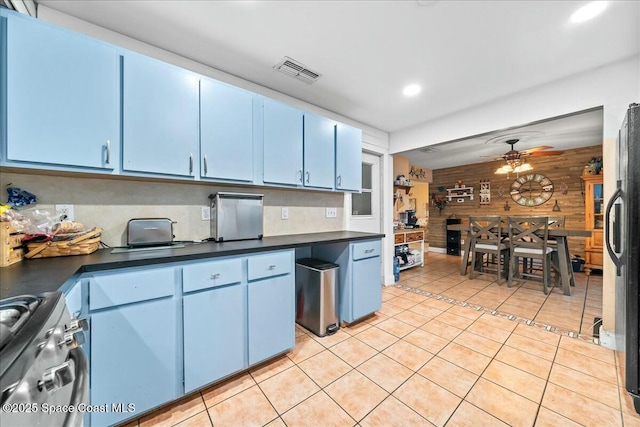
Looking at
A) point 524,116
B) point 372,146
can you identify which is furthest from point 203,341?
point 524,116

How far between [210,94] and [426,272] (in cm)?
456

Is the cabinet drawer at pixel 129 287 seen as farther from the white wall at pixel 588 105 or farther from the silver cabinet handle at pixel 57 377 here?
the white wall at pixel 588 105

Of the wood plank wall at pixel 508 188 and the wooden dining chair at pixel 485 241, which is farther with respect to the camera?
the wood plank wall at pixel 508 188

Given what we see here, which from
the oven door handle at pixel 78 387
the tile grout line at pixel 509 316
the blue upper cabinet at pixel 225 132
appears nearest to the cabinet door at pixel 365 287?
the tile grout line at pixel 509 316

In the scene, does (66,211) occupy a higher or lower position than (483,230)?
higher

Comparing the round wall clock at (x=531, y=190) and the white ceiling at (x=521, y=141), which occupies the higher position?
the white ceiling at (x=521, y=141)

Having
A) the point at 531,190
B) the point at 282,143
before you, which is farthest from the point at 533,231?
the point at 282,143

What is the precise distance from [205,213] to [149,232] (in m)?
0.46

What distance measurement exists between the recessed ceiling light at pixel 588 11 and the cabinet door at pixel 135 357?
314cm

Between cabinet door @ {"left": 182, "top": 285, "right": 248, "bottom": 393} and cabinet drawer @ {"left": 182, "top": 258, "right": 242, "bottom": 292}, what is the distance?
0.05m

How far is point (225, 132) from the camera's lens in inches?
75.4

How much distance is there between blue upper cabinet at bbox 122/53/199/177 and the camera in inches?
60.2

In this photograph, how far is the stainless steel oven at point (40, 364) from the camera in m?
0.48

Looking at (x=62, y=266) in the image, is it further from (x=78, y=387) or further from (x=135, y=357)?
(x=78, y=387)
